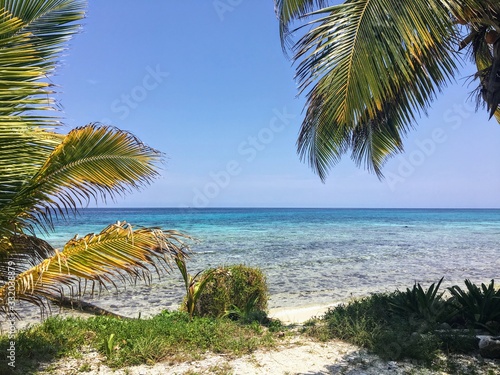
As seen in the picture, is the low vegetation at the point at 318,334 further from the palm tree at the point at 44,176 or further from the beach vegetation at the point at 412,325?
the palm tree at the point at 44,176

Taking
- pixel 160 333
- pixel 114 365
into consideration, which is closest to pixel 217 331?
pixel 160 333

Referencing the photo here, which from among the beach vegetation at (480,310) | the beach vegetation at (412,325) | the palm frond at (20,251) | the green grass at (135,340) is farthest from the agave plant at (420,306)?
the palm frond at (20,251)

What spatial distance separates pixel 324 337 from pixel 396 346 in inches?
42.2

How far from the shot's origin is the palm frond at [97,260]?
9.90 feet

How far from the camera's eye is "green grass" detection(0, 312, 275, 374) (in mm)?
4582

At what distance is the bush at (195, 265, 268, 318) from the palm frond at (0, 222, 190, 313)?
4.39m

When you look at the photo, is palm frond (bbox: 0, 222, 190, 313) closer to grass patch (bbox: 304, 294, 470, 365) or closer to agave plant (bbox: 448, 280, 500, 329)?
grass patch (bbox: 304, 294, 470, 365)

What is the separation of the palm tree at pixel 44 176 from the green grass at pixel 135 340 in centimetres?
165

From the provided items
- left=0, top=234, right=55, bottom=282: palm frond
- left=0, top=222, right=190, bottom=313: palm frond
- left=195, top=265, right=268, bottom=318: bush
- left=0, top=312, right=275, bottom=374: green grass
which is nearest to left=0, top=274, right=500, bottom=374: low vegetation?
left=0, top=312, right=275, bottom=374: green grass

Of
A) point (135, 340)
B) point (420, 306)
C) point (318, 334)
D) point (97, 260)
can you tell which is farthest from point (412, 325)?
point (97, 260)

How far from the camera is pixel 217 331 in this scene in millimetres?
5523

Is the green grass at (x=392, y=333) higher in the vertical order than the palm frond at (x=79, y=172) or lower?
lower

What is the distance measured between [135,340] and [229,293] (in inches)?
114

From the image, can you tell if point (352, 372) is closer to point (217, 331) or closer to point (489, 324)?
point (217, 331)
